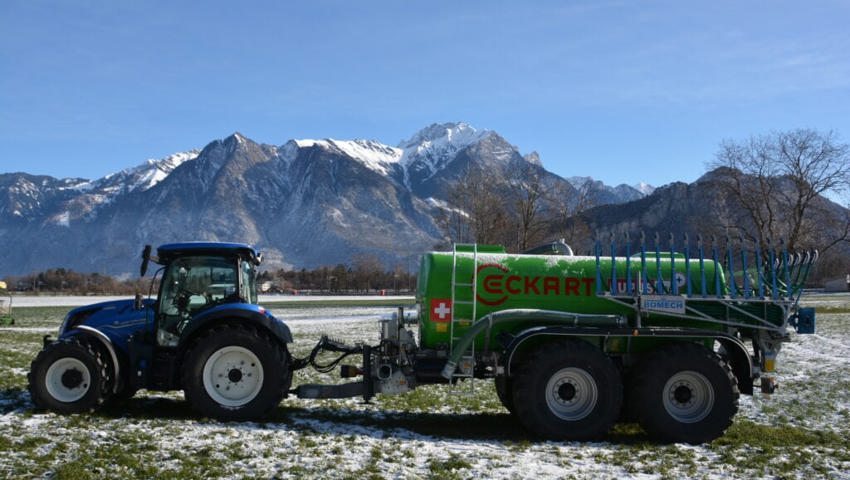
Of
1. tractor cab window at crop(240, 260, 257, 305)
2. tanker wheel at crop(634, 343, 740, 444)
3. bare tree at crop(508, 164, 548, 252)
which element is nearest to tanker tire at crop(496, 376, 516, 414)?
tanker wheel at crop(634, 343, 740, 444)

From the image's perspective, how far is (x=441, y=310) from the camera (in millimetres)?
Answer: 9969

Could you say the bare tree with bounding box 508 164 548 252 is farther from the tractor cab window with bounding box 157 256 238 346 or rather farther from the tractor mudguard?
the tractor mudguard

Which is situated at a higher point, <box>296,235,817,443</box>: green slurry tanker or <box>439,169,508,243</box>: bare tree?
<box>439,169,508,243</box>: bare tree

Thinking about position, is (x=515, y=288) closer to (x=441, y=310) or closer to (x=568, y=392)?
(x=441, y=310)

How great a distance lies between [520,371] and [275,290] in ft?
350

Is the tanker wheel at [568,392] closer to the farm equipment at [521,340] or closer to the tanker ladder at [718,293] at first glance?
the farm equipment at [521,340]

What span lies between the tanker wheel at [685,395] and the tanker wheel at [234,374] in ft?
16.1

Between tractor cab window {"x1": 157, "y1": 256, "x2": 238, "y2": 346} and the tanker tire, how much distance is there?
13.1 ft

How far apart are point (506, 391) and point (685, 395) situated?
2.48 meters

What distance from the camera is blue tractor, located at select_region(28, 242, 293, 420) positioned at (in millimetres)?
9586

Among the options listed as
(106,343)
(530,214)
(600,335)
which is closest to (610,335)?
(600,335)

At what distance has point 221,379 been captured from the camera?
977cm

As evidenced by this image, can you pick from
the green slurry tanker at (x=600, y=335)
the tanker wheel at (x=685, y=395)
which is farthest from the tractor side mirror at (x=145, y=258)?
the tanker wheel at (x=685, y=395)

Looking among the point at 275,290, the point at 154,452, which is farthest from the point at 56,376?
the point at 275,290
